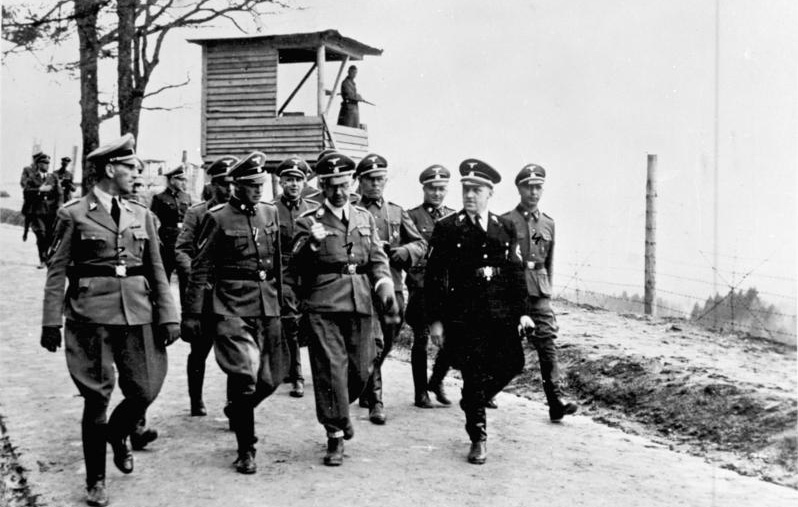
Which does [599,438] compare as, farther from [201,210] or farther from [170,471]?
[201,210]

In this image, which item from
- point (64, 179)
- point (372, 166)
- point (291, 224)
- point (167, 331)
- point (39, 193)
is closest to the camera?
point (167, 331)

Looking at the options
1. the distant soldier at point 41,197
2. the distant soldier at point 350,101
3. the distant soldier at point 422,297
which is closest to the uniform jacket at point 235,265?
the distant soldier at point 422,297

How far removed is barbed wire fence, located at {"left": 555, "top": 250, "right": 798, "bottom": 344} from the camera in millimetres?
10375

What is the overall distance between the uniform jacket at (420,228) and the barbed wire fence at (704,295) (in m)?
3.78

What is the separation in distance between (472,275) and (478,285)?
0.10m

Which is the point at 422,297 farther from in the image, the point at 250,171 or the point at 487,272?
the point at 250,171

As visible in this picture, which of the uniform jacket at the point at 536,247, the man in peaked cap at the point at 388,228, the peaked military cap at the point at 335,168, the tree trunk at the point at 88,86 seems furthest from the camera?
the tree trunk at the point at 88,86

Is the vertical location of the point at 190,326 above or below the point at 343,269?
below

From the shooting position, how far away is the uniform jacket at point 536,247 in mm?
7914

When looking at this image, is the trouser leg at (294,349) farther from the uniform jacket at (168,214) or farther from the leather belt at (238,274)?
the uniform jacket at (168,214)

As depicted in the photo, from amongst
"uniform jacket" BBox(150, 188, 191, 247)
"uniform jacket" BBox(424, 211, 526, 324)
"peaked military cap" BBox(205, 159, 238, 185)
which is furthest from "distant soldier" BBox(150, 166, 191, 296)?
"uniform jacket" BBox(424, 211, 526, 324)

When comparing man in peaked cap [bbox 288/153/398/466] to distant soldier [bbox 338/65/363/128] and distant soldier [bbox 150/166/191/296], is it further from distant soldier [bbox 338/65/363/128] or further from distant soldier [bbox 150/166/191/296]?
distant soldier [bbox 338/65/363/128]

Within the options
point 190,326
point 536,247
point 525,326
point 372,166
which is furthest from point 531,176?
point 190,326

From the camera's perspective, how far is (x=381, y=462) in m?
6.20
